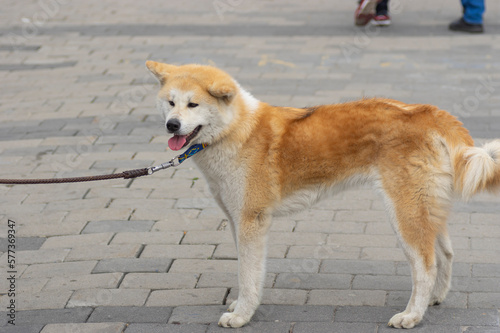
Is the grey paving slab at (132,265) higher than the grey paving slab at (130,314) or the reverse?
the reverse

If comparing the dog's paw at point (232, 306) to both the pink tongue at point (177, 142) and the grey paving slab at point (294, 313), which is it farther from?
the pink tongue at point (177, 142)

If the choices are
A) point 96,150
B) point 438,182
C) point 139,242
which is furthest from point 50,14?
point 438,182

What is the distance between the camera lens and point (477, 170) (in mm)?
3846

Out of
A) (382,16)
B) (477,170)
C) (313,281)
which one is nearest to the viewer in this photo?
(477,170)

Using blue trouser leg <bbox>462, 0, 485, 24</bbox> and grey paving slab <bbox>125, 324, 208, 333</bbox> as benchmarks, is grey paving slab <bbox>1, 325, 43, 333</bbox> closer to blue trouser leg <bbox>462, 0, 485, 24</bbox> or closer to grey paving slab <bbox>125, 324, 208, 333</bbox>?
grey paving slab <bbox>125, 324, 208, 333</bbox>

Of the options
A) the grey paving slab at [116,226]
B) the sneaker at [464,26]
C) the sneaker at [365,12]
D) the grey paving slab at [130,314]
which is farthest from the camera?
the sneaker at [365,12]

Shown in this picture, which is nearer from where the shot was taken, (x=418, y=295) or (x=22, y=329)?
(x=418, y=295)

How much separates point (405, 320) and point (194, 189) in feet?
9.25

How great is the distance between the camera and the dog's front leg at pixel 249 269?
4.18 meters

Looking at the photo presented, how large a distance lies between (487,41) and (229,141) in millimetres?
7754

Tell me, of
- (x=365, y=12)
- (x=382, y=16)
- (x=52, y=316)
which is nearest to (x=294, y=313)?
(x=52, y=316)

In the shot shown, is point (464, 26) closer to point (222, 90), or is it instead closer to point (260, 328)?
point (222, 90)

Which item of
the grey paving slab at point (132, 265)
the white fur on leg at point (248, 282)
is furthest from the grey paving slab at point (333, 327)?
the grey paving slab at point (132, 265)

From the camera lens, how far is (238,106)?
13.9 ft
